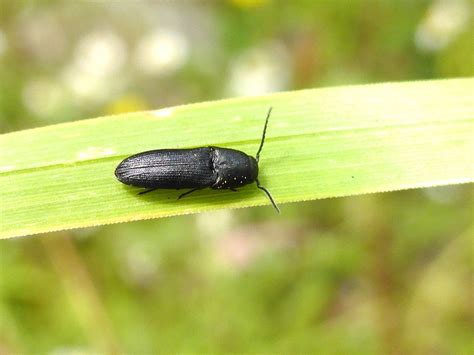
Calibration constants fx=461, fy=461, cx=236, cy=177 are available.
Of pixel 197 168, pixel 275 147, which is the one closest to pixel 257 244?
pixel 197 168

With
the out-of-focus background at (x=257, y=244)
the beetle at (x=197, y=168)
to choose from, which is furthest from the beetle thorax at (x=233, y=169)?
the out-of-focus background at (x=257, y=244)

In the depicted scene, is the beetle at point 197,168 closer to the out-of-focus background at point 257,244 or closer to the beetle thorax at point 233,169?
the beetle thorax at point 233,169

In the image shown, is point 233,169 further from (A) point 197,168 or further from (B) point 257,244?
(B) point 257,244

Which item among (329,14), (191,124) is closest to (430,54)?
(329,14)

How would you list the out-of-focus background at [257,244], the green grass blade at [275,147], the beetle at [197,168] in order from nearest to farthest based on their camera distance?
the green grass blade at [275,147] < the beetle at [197,168] < the out-of-focus background at [257,244]

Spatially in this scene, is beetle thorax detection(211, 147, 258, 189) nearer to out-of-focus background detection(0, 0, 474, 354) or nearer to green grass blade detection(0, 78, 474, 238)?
green grass blade detection(0, 78, 474, 238)
